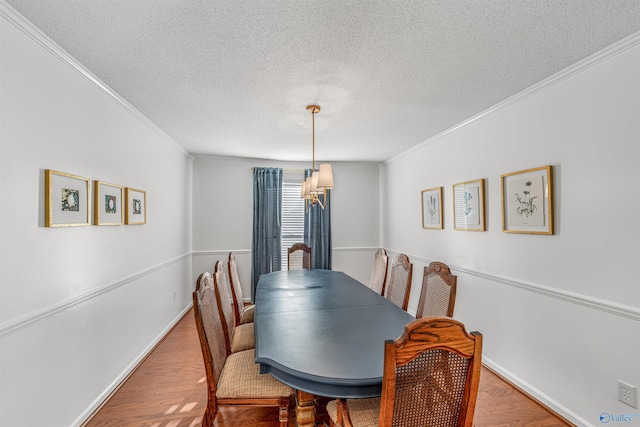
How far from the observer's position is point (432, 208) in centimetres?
391

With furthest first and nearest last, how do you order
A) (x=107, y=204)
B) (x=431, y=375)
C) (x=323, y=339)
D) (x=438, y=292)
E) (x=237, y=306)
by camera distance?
(x=237, y=306) < (x=107, y=204) < (x=438, y=292) < (x=323, y=339) < (x=431, y=375)

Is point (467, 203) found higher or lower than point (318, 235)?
higher

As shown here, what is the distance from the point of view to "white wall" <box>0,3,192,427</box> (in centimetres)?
155

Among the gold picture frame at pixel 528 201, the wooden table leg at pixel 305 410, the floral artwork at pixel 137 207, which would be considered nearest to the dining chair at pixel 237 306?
the floral artwork at pixel 137 207

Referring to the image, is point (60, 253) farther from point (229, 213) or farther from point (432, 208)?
point (432, 208)

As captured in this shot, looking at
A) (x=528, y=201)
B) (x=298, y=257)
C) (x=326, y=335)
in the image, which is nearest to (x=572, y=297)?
(x=528, y=201)

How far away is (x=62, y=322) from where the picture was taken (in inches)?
74.9

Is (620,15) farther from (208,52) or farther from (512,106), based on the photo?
(208,52)

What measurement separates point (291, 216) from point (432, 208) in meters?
2.45

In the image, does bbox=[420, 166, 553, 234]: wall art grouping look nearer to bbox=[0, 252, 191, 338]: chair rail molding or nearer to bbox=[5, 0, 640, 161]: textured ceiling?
bbox=[5, 0, 640, 161]: textured ceiling

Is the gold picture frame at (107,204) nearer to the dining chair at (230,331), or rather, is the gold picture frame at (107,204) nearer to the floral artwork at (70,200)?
the floral artwork at (70,200)

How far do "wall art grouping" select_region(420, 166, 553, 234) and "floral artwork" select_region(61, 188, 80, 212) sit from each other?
131 inches

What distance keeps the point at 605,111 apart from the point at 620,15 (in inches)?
22.9

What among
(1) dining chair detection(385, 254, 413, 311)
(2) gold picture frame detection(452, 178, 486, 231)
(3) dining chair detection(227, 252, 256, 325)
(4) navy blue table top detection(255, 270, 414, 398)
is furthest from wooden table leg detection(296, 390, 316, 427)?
(2) gold picture frame detection(452, 178, 486, 231)
